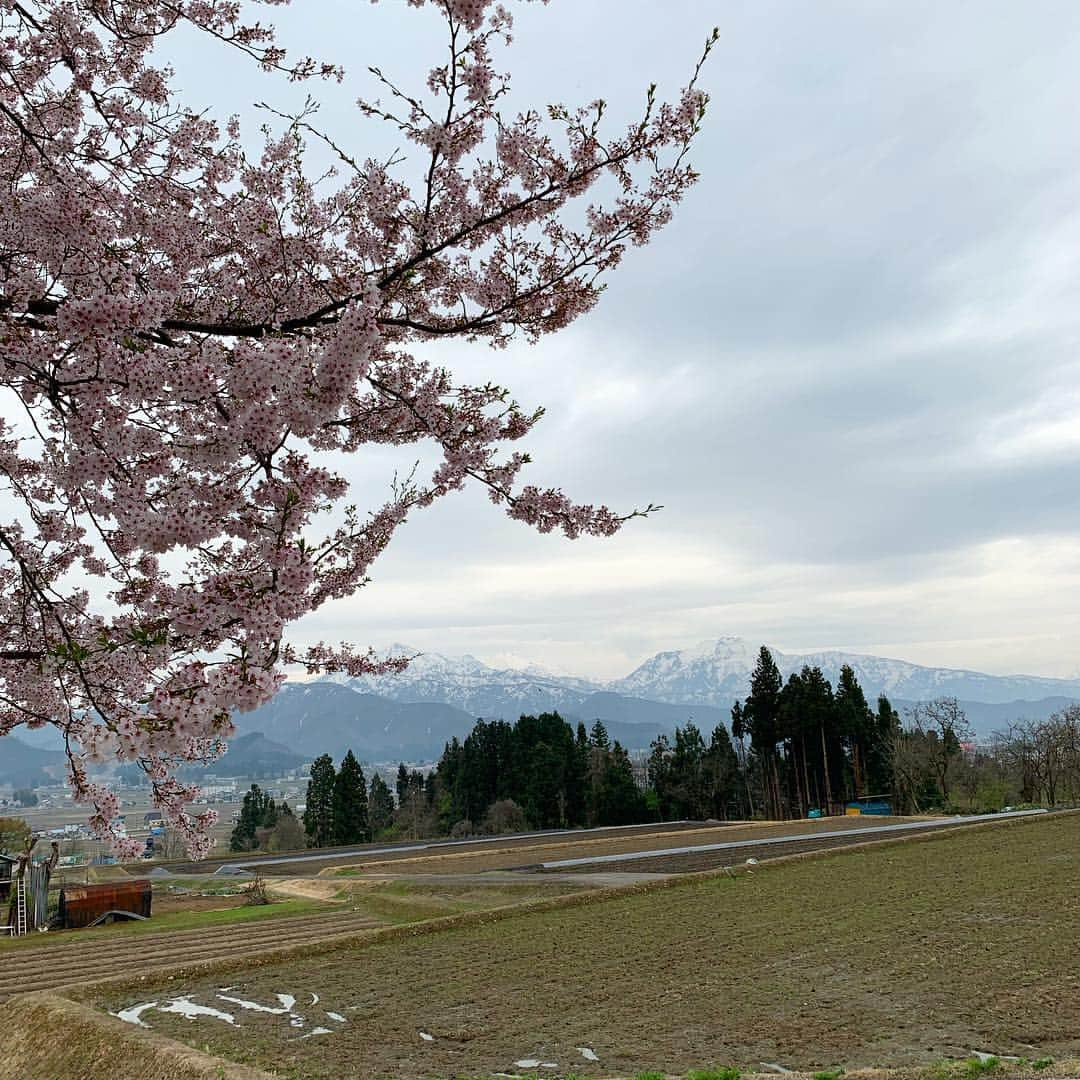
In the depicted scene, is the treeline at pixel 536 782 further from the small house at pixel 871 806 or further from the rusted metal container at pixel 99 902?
the rusted metal container at pixel 99 902

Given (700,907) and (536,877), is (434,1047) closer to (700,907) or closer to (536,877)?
(700,907)

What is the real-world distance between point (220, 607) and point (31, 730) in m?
2.78

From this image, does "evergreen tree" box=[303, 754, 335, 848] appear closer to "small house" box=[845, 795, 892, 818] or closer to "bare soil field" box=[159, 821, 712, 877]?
"bare soil field" box=[159, 821, 712, 877]

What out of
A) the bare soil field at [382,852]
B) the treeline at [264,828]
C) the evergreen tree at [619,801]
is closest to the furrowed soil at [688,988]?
the bare soil field at [382,852]

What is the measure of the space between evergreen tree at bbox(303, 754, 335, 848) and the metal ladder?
127 ft

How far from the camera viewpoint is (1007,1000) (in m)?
8.37

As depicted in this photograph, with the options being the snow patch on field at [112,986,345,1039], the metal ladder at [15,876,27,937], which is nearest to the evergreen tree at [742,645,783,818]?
the metal ladder at [15,876,27,937]

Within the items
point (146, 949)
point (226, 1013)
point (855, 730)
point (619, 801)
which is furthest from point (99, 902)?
point (855, 730)

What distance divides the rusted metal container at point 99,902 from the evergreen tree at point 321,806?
1495 inches

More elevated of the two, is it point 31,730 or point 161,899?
point 31,730

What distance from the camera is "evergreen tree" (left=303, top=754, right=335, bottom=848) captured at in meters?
56.6

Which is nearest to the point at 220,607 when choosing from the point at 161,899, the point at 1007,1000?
the point at 1007,1000

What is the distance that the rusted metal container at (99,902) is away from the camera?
60.3 ft

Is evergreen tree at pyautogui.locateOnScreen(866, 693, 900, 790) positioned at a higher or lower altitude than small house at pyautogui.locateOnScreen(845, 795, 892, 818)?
higher
